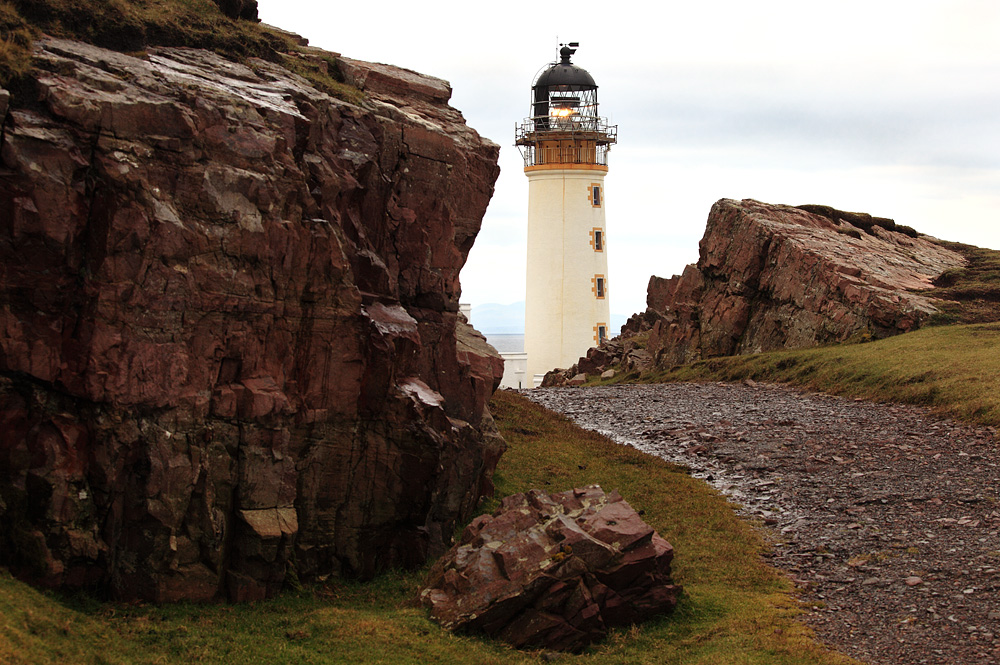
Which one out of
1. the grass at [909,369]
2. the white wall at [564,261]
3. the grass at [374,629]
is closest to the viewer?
the grass at [374,629]

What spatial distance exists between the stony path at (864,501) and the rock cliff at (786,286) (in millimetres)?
9716

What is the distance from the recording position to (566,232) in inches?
2805

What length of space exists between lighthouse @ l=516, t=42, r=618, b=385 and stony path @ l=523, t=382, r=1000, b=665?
26603mm

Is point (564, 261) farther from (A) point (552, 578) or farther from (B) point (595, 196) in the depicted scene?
(A) point (552, 578)

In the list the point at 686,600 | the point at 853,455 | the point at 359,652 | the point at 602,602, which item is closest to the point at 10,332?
the point at 359,652


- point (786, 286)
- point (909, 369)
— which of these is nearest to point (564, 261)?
point (786, 286)

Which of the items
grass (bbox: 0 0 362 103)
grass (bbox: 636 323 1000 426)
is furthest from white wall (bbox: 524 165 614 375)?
grass (bbox: 0 0 362 103)

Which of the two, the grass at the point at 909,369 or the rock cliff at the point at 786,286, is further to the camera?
the rock cliff at the point at 786,286

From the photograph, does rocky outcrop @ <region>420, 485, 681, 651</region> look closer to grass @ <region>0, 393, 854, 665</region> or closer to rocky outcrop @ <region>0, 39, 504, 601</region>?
grass @ <region>0, 393, 854, 665</region>

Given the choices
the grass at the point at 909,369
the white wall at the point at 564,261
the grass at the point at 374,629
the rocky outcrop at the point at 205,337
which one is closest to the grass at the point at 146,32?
the rocky outcrop at the point at 205,337

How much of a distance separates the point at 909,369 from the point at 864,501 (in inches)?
625

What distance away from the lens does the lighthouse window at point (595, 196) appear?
237 feet

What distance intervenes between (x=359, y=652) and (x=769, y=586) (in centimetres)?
940

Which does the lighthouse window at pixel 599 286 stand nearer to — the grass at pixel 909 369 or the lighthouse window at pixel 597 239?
the lighthouse window at pixel 597 239
